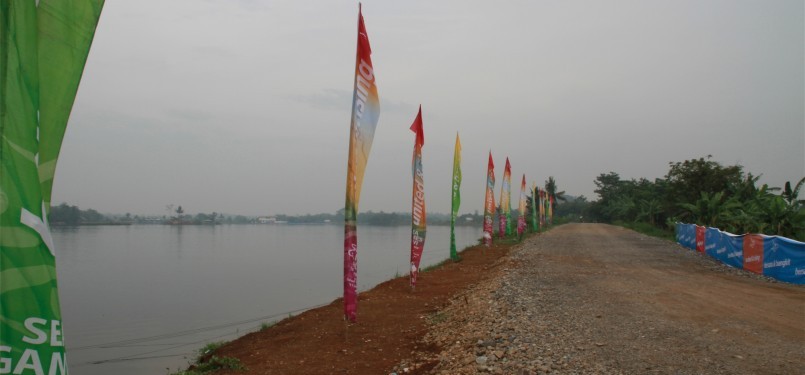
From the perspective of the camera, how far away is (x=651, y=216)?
54062 millimetres

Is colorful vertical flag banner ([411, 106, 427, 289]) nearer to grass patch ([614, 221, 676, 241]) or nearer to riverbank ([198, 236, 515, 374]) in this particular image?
riverbank ([198, 236, 515, 374])

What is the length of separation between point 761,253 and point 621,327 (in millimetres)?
11026

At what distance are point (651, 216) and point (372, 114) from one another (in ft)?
179

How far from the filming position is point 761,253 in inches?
607

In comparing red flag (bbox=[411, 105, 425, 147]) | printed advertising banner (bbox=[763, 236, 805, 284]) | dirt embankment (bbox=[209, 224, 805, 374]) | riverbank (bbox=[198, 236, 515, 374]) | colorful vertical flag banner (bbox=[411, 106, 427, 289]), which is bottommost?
riverbank (bbox=[198, 236, 515, 374])

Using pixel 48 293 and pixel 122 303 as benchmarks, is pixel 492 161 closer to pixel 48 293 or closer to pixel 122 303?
pixel 122 303

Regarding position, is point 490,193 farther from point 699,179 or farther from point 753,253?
point 699,179

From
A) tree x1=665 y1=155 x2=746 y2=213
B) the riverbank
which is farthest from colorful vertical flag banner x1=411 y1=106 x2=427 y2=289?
tree x1=665 y1=155 x2=746 y2=213

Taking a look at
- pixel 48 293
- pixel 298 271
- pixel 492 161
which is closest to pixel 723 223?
pixel 492 161

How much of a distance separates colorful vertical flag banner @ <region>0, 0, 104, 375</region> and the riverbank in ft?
15.8

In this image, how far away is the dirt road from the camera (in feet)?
20.1

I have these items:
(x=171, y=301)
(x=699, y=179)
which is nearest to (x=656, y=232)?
(x=699, y=179)

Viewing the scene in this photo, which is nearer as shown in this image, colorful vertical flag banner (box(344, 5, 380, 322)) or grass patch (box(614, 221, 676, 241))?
colorful vertical flag banner (box(344, 5, 380, 322))

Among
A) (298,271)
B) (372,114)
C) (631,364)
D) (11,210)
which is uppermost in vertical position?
(372,114)
